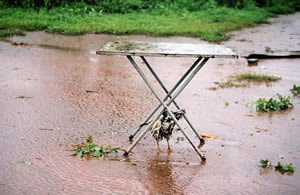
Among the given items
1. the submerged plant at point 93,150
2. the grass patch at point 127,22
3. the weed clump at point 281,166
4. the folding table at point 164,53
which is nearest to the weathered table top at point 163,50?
Answer: the folding table at point 164,53

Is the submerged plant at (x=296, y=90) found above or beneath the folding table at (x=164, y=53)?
beneath

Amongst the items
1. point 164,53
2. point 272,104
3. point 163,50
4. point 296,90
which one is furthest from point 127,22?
point 164,53

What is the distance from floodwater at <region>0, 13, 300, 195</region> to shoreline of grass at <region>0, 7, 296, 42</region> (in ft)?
5.53

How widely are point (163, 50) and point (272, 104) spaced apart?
9.34 ft

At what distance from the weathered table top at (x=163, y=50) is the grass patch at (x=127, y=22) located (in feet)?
22.1

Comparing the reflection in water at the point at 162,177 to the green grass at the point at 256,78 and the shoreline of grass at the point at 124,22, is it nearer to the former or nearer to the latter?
the green grass at the point at 256,78

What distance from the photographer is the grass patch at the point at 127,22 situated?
11.9m

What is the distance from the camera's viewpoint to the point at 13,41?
10727 millimetres

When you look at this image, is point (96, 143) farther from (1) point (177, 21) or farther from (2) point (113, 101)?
(1) point (177, 21)

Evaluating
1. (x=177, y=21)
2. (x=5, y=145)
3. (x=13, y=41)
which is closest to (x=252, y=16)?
(x=177, y=21)

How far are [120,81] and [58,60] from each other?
1.92 metres

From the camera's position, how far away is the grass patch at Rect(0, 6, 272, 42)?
11867 millimetres

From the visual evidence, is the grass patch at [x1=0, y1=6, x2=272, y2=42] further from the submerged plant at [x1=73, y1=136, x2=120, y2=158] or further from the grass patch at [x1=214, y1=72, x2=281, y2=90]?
the submerged plant at [x1=73, y1=136, x2=120, y2=158]

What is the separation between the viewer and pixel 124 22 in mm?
12766
